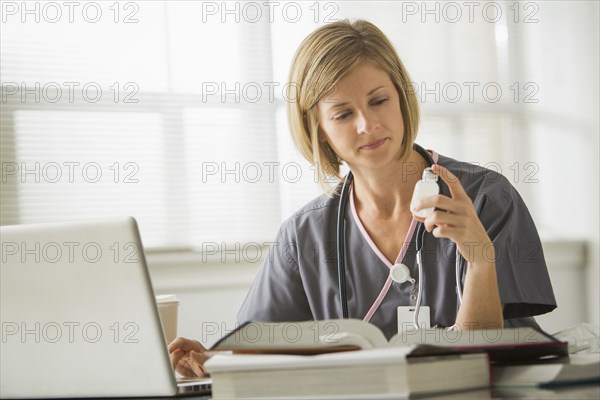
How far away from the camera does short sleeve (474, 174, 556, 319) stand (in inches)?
61.6

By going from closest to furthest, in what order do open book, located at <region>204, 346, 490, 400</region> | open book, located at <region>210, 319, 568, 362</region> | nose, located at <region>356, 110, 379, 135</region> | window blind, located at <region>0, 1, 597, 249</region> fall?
1. open book, located at <region>204, 346, 490, 400</region>
2. open book, located at <region>210, 319, 568, 362</region>
3. nose, located at <region>356, 110, 379, 135</region>
4. window blind, located at <region>0, 1, 597, 249</region>

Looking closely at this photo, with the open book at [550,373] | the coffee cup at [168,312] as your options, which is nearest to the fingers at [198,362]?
the coffee cup at [168,312]

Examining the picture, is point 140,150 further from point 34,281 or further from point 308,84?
point 34,281

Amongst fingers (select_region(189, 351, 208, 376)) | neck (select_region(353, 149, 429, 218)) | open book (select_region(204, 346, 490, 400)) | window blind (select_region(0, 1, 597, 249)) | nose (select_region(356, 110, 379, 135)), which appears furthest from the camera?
window blind (select_region(0, 1, 597, 249))

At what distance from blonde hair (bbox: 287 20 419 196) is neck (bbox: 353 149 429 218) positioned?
0.03 meters

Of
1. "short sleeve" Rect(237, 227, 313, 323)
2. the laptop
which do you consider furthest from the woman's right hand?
"short sleeve" Rect(237, 227, 313, 323)

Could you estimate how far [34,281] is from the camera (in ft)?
3.19

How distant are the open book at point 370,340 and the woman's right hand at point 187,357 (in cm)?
29

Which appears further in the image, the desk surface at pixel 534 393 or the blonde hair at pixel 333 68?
the blonde hair at pixel 333 68

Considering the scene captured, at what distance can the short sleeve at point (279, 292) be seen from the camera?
5.62 ft

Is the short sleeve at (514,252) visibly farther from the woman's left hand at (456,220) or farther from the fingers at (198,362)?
the fingers at (198,362)

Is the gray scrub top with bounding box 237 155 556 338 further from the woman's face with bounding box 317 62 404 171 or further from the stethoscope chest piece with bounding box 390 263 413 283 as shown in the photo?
the woman's face with bounding box 317 62 404 171

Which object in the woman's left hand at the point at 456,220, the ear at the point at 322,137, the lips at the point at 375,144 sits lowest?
the woman's left hand at the point at 456,220

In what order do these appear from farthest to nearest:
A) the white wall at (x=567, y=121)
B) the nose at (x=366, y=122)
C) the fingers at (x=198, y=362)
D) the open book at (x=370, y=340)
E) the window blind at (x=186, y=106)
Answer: the white wall at (x=567, y=121) → the window blind at (x=186, y=106) → the nose at (x=366, y=122) → the fingers at (x=198, y=362) → the open book at (x=370, y=340)
